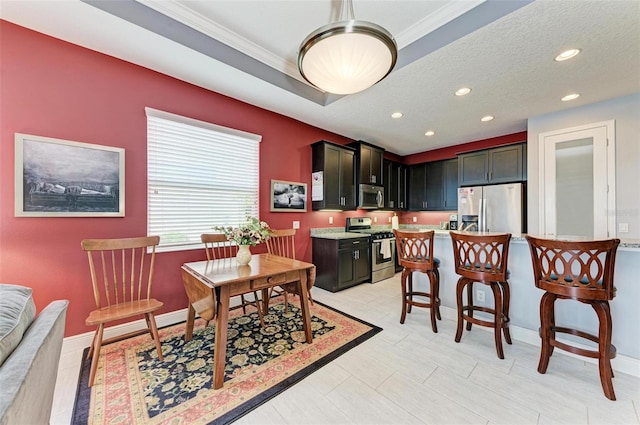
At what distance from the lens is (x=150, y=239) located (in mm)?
2217

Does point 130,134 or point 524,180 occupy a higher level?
point 130,134

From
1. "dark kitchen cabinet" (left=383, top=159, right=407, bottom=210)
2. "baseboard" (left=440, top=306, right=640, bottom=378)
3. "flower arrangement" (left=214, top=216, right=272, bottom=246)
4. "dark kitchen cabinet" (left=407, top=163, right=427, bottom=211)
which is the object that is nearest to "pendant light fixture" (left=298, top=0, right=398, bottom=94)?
"flower arrangement" (left=214, top=216, right=272, bottom=246)

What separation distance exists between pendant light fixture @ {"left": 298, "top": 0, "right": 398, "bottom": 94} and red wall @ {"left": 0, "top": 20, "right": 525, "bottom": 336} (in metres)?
1.90

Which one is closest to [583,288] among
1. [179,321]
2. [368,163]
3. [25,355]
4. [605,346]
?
[605,346]

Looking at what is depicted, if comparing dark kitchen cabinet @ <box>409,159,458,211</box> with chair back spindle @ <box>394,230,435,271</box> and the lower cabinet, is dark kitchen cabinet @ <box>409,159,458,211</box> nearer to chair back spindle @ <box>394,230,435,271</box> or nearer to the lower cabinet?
the lower cabinet

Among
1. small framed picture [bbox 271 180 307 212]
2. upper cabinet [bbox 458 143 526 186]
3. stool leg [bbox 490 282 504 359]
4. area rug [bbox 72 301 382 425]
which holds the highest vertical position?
upper cabinet [bbox 458 143 526 186]

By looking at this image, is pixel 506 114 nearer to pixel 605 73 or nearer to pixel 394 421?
pixel 605 73

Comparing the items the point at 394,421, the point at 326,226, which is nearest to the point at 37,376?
the point at 394,421

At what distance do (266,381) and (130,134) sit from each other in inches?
105

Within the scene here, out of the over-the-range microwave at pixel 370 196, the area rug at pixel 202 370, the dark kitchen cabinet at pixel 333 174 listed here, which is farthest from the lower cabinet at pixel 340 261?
the area rug at pixel 202 370

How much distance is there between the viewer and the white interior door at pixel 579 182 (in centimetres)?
309

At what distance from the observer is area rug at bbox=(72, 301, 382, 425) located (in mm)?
1532

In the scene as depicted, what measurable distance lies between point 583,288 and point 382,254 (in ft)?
9.50

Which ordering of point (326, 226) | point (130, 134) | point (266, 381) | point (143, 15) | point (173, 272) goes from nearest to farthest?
1. point (266, 381)
2. point (143, 15)
3. point (130, 134)
4. point (173, 272)
5. point (326, 226)
